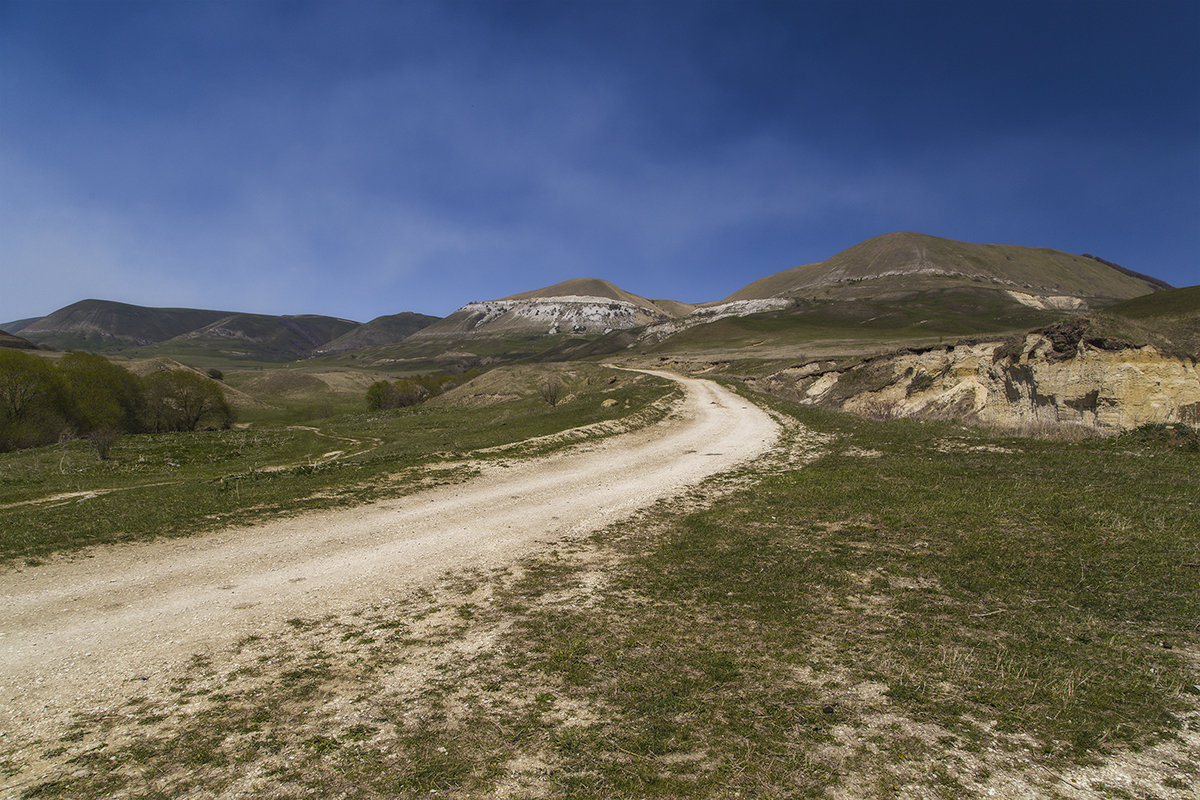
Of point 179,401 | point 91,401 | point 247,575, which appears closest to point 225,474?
point 247,575

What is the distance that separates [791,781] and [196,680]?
676 cm

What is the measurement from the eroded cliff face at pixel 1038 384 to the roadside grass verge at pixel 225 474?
49.8 feet

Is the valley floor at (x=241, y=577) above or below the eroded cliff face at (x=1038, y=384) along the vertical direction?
below

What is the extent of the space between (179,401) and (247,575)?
60181 mm

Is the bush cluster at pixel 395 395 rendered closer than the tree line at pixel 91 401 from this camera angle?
No

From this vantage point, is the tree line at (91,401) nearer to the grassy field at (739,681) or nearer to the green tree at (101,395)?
the green tree at (101,395)

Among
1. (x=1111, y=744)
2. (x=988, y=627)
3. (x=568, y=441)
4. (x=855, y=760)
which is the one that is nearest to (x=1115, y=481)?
(x=988, y=627)

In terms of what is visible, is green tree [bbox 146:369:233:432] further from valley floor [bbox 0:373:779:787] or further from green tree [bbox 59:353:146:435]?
valley floor [bbox 0:373:779:787]

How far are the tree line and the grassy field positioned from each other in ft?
112

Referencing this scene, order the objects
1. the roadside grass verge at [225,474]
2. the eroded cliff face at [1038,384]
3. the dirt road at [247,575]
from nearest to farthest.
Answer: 1. the dirt road at [247,575]
2. the roadside grass verge at [225,474]
3. the eroded cliff face at [1038,384]

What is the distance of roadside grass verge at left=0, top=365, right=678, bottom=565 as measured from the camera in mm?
12203

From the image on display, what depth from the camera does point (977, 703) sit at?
535 centimetres

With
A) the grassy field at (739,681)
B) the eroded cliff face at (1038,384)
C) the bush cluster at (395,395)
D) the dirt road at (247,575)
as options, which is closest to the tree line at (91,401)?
the bush cluster at (395,395)

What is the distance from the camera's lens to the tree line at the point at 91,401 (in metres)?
39.0
